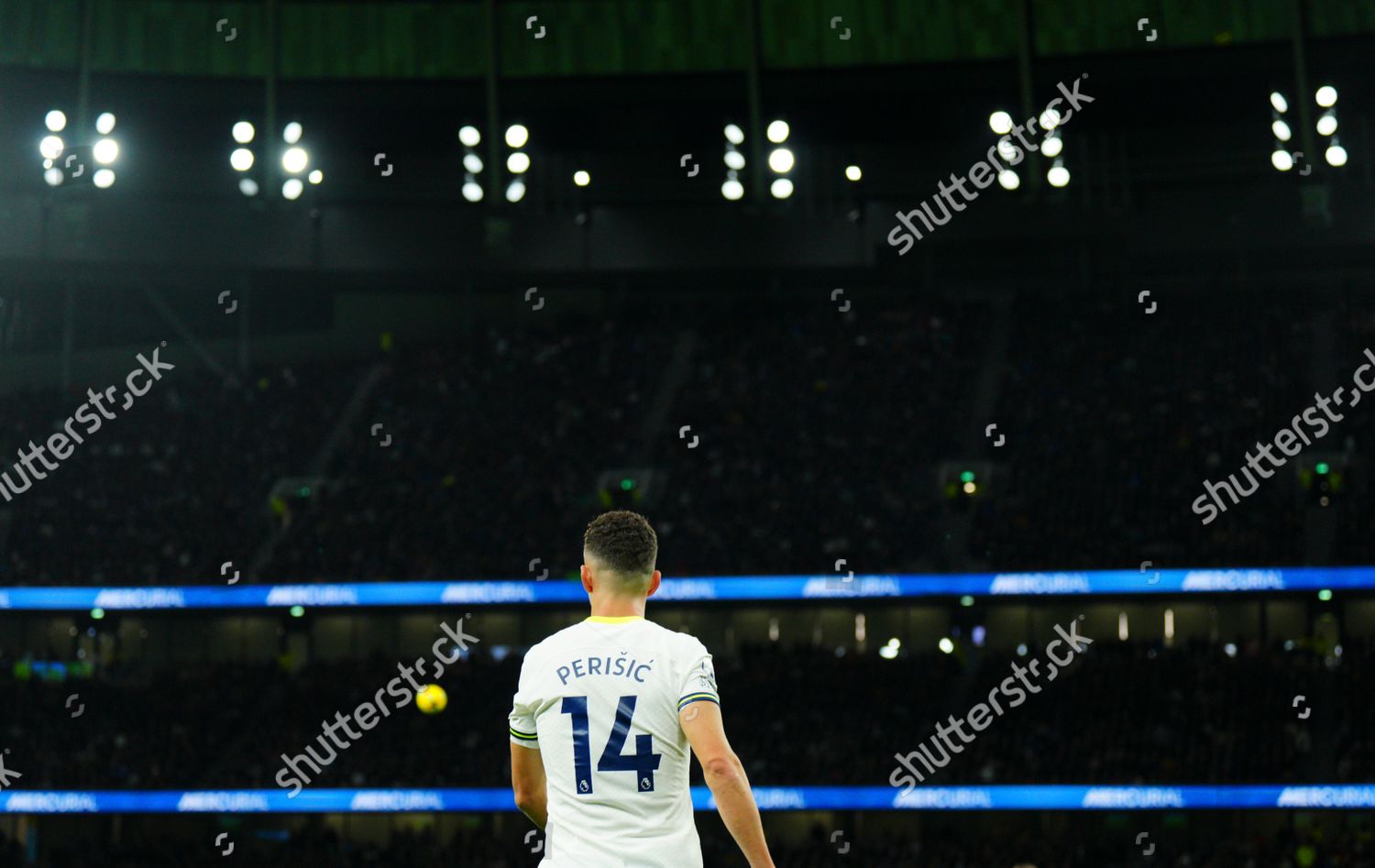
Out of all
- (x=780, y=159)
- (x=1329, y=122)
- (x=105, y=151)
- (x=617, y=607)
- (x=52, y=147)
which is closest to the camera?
(x=617, y=607)

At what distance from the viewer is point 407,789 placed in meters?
30.7

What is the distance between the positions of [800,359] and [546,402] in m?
6.06

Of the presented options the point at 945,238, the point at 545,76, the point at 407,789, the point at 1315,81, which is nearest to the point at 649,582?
the point at 407,789

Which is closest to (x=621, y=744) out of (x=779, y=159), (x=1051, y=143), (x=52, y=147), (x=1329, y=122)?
(x=1051, y=143)

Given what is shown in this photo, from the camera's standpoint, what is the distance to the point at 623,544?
4.63m

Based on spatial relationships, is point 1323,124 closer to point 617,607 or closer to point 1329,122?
point 1329,122

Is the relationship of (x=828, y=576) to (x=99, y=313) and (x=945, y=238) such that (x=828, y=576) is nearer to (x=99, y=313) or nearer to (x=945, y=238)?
(x=945, y=238)

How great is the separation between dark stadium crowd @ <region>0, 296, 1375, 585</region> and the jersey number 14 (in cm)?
2759

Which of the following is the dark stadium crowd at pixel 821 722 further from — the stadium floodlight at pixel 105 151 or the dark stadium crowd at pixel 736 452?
the stadium floodlight at pixel 105 151

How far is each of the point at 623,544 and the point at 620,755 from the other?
60 centimetres

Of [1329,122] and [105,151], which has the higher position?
[105,151]

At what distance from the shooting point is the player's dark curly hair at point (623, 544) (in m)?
4.63

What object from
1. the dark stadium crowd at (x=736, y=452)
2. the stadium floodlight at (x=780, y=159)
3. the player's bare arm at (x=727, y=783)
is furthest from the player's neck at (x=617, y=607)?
the dark stadium crowd at (x=736, y=452)

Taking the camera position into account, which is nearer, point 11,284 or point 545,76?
point 545,76
